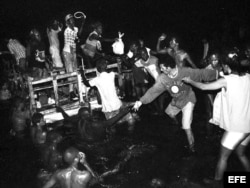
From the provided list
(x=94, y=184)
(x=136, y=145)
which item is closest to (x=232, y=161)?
(x=136, y=145)

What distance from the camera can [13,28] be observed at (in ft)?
56.7

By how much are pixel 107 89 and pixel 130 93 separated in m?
3.59

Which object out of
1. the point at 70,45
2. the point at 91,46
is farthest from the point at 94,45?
the point at 70,45

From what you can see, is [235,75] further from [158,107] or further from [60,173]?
[158,107]

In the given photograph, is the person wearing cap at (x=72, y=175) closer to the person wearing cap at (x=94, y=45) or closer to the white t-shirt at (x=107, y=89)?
the white t-shirt at (x=107, y=89)

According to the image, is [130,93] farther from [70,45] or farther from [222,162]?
[222,162]

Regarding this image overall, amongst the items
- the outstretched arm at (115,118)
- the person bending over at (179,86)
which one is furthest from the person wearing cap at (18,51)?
the person bending over at (179,86)

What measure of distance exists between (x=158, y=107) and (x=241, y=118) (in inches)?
183

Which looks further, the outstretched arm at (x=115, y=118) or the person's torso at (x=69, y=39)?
the person's torso at (x=69, y=39)

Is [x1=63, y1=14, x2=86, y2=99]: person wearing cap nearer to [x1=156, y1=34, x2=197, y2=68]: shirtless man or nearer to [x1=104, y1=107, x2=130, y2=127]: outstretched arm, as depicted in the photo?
[x1=104, y1=107, x2=130, y2=127]: outstretched arm

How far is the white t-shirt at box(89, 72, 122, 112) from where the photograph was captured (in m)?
6.55

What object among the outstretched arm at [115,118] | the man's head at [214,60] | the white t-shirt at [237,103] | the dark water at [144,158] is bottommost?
the dark water at [144,158]

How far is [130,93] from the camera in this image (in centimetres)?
1016

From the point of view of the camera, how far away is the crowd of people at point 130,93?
4145mm
